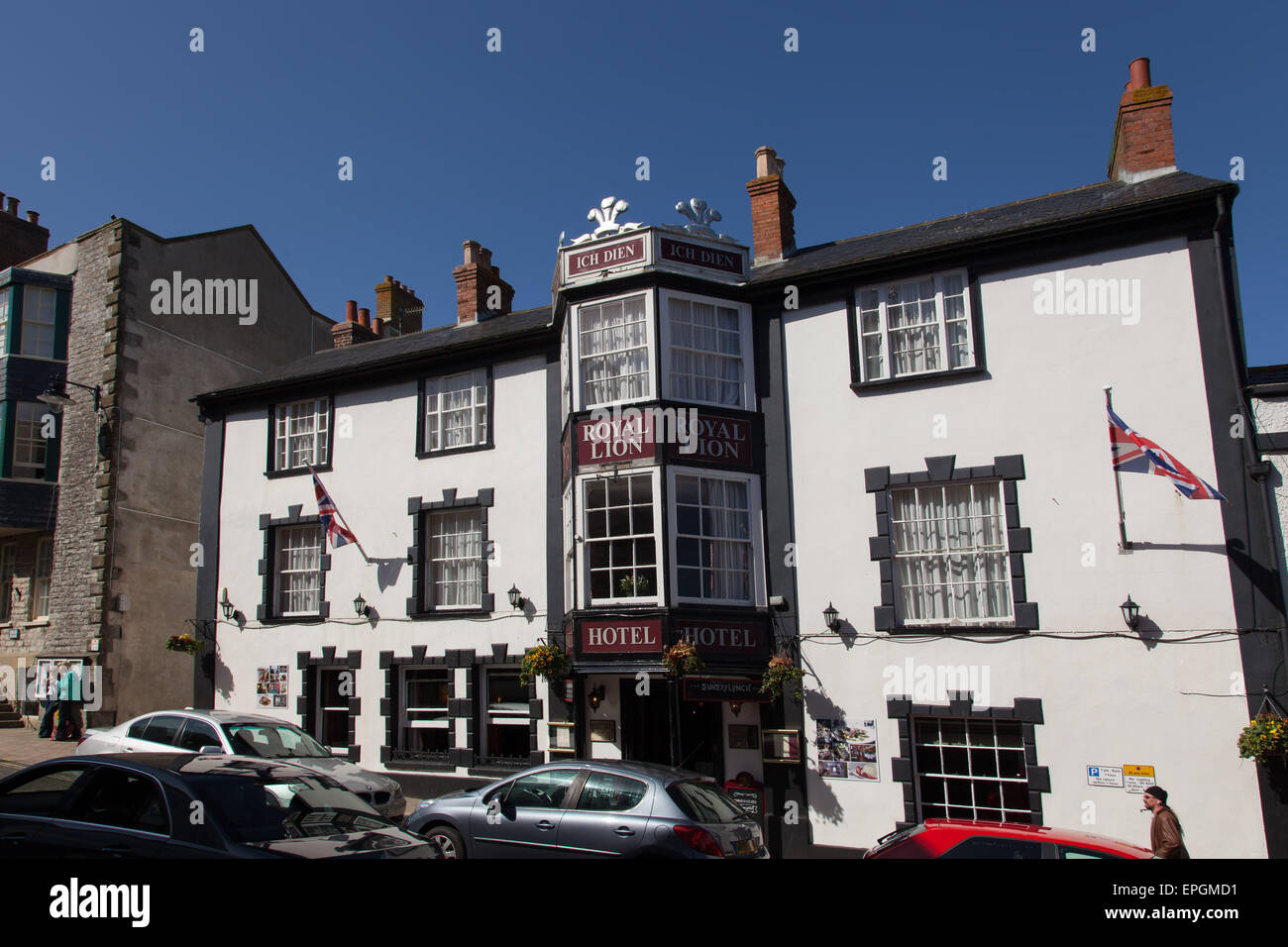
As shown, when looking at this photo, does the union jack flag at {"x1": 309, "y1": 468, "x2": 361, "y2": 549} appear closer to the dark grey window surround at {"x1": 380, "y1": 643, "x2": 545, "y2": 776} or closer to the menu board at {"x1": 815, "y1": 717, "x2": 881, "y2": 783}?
the dark grey window surround at {"x1": 380, "y1": 643, "x2": 545, "y2": 776}

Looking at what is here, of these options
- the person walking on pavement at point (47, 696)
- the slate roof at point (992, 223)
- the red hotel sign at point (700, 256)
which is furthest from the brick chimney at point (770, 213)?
the person walking on pavement at point (47, 696)

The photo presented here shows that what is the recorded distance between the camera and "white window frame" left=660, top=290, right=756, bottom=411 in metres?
14.8

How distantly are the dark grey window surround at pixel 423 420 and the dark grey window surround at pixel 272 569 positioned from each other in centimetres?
288

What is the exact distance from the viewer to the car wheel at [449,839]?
9758 mm

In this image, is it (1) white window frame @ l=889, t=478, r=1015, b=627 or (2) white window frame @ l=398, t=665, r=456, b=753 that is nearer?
(1) white window frame @ l=889, t=478, r=1015, b=627

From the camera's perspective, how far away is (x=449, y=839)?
32.4 ft

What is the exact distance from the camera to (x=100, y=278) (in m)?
23.1

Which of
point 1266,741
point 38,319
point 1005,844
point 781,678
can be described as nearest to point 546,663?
point 781,678

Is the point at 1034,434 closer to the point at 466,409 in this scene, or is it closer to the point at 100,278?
the point at 466,409

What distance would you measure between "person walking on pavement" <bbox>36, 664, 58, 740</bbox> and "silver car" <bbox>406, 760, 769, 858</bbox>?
15.0 meters

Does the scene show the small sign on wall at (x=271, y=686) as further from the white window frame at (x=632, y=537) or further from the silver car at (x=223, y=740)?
the white window frame at (x=632, y=537)

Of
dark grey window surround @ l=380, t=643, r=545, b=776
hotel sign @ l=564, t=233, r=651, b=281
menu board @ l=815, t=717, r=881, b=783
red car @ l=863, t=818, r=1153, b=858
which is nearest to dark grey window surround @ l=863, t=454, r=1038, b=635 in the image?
menu board @ l=815, t=717, r=881, b=783
